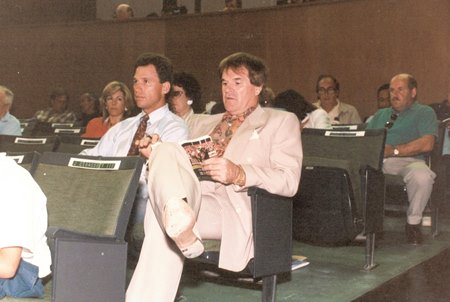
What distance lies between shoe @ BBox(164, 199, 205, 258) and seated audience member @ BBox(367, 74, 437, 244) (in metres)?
2.96

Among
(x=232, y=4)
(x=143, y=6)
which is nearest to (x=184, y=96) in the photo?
(x=232, y=4)

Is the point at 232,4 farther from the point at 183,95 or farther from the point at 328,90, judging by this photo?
the point at 183,95

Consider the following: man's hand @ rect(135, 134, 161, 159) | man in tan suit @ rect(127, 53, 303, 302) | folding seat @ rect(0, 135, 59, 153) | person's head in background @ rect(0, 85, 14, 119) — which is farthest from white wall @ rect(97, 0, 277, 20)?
man's hand @ rect(135, 134, 161, 159)

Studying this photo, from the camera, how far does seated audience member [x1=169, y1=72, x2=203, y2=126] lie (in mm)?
4672

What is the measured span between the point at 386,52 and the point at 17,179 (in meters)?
6.20

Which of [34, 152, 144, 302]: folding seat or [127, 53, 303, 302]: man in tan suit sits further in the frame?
[127, 53, 303, 302]: man in tan suit

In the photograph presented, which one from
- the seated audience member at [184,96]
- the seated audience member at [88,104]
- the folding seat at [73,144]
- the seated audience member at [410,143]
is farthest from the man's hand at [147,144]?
the seated audience member at [88,104]

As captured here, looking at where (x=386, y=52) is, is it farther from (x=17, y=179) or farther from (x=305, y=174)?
(x=17, y=179)

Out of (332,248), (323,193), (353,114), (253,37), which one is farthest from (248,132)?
(253,37)

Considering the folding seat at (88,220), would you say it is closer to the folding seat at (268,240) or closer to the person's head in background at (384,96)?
the folding seat at (268,240)

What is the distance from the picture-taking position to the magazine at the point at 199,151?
308 cm

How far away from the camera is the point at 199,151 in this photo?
3.11 meters

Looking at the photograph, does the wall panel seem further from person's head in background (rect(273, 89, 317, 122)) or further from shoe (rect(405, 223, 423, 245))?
person's head in background (rect(273, 89, 317, 122))

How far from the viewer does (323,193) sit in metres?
4.20
